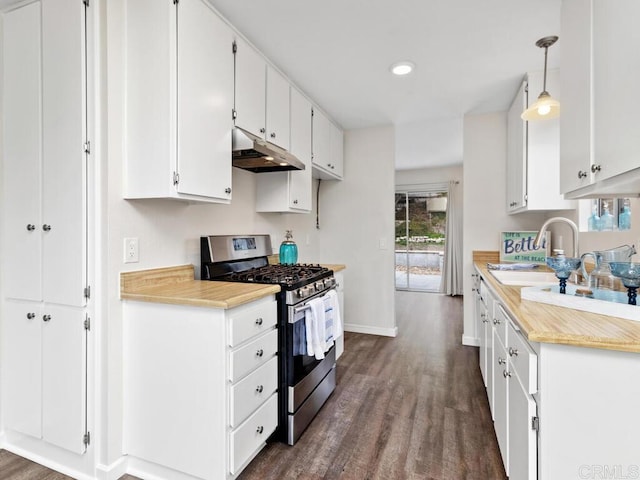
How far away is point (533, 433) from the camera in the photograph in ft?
3.65

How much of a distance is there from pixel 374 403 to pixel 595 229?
6.29 feet

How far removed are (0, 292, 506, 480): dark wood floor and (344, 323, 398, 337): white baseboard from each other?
50cm

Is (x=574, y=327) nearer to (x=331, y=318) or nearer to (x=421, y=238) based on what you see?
(x=331, y=318)

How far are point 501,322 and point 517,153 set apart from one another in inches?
72.1

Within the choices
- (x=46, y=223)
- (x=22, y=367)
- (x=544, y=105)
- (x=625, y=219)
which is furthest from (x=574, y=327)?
(x=22, y=367)

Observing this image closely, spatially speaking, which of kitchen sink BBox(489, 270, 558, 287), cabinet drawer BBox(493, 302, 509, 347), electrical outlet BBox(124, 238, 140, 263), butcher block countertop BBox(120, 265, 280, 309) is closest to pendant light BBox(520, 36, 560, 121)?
kitchen sink BBox(489, 270, 558, 287)

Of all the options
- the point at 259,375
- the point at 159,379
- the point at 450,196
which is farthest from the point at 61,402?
the point at 450,196

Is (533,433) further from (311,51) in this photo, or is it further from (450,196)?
(450,196)

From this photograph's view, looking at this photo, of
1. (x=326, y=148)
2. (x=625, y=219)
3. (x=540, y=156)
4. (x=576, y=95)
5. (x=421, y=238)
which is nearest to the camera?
(x=576, y=95)

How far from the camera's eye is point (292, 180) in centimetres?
285

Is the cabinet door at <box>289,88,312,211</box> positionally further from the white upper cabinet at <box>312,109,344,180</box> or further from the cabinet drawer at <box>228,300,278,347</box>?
the cabinet drawer at <box>228,300,278,347</box>

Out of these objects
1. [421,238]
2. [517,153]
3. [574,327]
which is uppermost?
[517,153]

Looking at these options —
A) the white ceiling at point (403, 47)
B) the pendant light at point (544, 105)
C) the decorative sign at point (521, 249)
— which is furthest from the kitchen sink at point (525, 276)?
the white ceiling at point (403, 47)

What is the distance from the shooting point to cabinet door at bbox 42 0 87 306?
156cm
